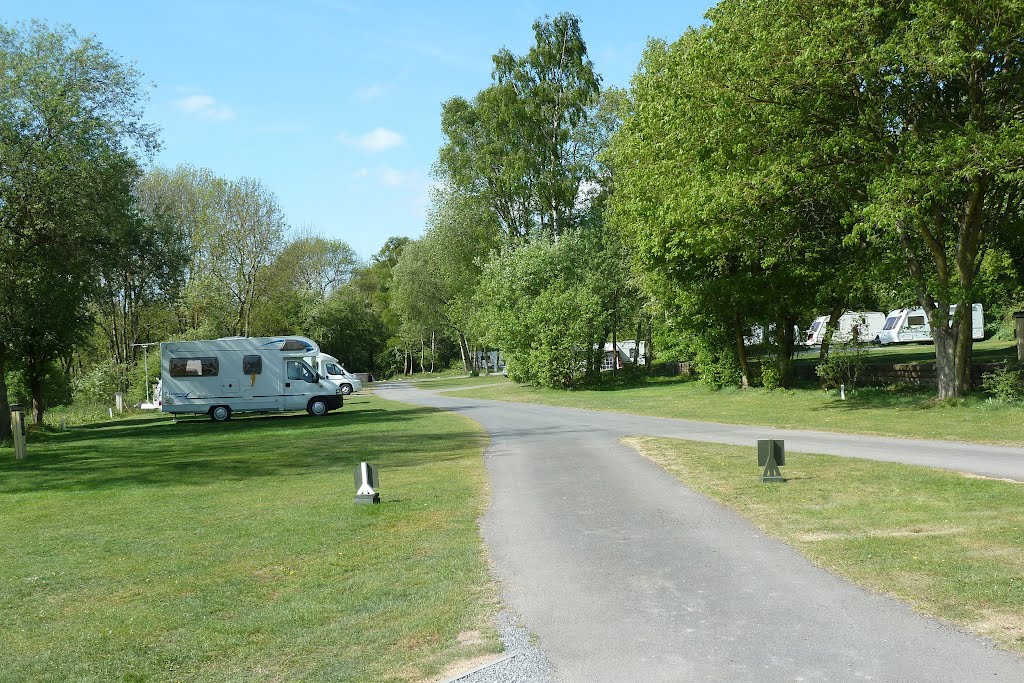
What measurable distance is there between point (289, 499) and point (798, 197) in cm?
1659

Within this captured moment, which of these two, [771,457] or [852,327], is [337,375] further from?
[771,457]

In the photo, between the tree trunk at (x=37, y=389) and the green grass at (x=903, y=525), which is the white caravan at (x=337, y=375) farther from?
the green grass at (x=903, y=525)

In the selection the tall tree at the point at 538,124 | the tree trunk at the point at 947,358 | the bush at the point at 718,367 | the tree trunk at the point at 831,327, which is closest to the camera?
the tree trunk at the point at 947,358

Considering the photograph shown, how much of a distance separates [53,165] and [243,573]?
65.7 ft

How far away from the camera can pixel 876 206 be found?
63.8 feet

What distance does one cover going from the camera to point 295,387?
33.5 meters

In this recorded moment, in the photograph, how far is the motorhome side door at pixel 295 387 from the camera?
110ft

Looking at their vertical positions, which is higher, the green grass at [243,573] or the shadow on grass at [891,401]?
the shadow on grass at [891,401]

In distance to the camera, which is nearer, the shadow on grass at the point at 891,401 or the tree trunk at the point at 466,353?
the shadow on grass at the point at 891,401

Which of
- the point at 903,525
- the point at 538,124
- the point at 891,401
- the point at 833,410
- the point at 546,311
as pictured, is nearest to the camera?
the point at 903,525

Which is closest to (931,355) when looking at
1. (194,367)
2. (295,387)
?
(295,387)

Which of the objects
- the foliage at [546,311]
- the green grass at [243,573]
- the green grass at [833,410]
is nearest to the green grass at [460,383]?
the foliage at [546,311]

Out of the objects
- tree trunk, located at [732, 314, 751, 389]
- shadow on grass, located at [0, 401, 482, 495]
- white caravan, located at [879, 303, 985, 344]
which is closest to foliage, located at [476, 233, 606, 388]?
tree trunk, located at [732, 314, 751, 389]

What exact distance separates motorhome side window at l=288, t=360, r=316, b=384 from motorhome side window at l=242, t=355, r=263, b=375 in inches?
44.0
